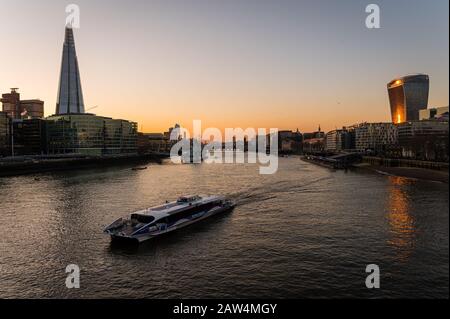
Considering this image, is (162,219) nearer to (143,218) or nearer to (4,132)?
(143,218)

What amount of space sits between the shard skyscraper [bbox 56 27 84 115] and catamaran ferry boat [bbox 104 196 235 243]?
124197 millimetres

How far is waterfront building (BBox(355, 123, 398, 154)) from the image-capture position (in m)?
161

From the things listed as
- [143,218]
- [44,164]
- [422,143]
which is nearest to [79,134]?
[44,164]

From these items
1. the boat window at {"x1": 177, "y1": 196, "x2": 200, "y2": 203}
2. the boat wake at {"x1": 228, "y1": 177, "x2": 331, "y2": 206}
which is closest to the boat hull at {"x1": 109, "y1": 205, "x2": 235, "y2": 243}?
the boat window at {"x1": 177, "y1": 196, "x2": 200, "y2": 203}

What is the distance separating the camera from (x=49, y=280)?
50.3 ft

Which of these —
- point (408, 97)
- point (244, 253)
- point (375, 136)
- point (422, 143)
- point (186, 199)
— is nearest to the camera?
point (244, 253)

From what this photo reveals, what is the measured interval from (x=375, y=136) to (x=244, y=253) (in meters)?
174

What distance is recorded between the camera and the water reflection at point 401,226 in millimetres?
18325

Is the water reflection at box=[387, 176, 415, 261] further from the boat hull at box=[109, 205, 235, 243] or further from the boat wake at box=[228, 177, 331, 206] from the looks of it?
the boat hull at box=[109, 205, 235, 243]

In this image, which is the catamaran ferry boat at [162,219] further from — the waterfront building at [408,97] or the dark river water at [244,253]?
the waterfront building at [408,97]

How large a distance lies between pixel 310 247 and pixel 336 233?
Result: 12.2ft

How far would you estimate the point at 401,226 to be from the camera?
77.3ft

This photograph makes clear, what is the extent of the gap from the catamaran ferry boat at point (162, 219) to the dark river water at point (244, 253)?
0.70m
